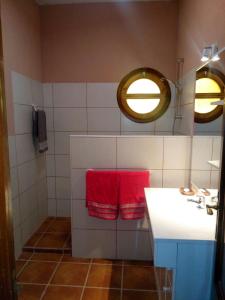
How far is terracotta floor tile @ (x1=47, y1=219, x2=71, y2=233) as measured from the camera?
101 inches

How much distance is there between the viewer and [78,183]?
6.67ft

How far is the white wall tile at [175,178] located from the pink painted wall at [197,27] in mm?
917

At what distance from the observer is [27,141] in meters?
2.32

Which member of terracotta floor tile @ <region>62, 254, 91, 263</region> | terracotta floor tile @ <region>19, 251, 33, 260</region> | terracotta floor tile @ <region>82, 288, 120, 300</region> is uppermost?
terracotta floor tile @ <region>19, 251, 33, 260</region>

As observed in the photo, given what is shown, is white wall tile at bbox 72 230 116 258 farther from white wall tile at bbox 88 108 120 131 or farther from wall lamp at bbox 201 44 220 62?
wall lamp at bbox 201 44 220 62

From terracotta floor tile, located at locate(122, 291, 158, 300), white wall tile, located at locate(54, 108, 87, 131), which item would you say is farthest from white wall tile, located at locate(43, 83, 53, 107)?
terracotta floor tile, located at locate(122, 291, 158, 300)

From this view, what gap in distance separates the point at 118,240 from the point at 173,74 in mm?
1911

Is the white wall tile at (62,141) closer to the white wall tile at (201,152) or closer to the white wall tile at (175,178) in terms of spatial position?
the white wall tile at (175,178)

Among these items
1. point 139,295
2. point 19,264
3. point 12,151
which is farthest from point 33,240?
point 139,295

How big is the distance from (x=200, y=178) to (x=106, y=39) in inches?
74.7

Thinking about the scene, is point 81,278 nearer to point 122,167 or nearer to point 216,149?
point 122,167

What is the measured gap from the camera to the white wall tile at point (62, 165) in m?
2.79

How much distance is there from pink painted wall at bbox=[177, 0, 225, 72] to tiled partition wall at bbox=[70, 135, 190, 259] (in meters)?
0.76

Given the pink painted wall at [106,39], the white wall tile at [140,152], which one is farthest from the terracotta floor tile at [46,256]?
the pink painted wall at [106,39]
